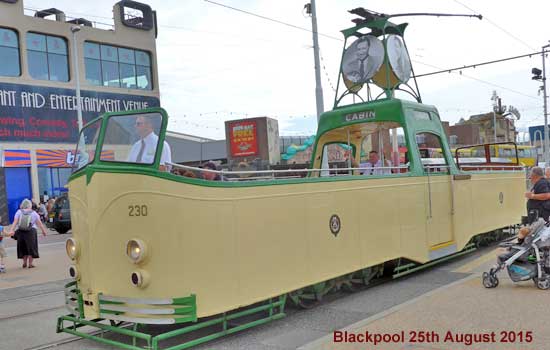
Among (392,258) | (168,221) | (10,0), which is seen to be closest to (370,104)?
(392,258)

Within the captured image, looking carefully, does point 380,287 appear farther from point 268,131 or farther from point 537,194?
point 268,131

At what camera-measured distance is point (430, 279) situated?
891cm

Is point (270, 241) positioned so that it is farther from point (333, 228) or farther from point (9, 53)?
point (9, 53)

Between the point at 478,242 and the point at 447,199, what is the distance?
2563 mm

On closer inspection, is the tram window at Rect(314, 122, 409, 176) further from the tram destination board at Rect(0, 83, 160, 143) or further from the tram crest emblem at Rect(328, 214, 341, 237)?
the tram destination board at Rect(0, 83, 160, 143)

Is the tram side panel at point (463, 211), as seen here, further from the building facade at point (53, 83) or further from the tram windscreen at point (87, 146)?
the building facade at point (53, 83)

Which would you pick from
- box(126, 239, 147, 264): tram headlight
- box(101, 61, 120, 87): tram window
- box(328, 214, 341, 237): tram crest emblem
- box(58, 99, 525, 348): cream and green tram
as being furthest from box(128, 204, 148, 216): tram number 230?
box(101, 61, 120, 87): tram window

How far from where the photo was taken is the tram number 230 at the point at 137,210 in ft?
17.3

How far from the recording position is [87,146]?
6.05 metres

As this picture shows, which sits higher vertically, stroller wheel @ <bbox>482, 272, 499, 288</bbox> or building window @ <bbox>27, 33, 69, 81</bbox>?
building window @ <bbox>27, 33, 69, 81</bbox>

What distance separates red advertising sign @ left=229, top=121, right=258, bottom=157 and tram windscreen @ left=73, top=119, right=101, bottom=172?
35.2 metres

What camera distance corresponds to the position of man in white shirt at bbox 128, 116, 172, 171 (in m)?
5.42

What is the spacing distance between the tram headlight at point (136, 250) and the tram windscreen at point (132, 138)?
0.79 metres

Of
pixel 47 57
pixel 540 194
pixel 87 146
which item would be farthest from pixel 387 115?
pixel 47 57
